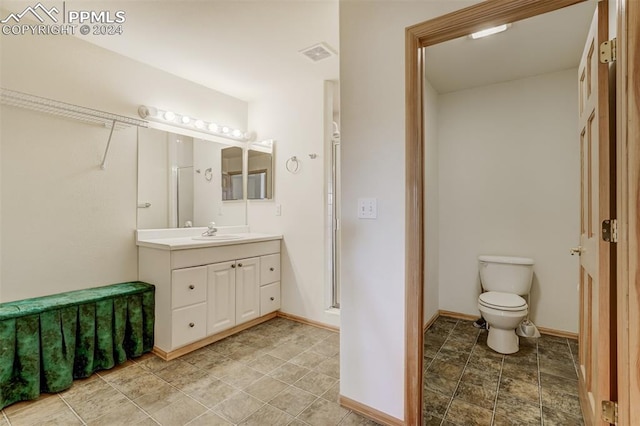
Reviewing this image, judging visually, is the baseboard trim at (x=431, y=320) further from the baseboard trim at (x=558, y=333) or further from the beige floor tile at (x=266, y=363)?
the beige floor tile at (x=266, y=363)

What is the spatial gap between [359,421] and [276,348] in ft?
3.42

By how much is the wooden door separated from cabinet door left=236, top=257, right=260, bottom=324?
7.84 feet

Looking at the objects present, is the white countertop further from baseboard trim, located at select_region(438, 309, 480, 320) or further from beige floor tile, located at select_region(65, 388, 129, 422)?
baseboard trim, located at select_region(438, 309, 480, 320)

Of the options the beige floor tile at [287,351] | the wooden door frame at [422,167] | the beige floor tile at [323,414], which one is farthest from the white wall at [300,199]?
the wooden door frame at [422,167]

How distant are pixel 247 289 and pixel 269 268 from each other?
33 centimetres

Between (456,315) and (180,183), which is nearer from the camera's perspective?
(180,183)

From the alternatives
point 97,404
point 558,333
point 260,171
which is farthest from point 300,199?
point 558,333

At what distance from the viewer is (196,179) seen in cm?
302

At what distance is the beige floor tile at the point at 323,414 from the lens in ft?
5.14

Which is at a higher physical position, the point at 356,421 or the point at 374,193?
the point at 374,193

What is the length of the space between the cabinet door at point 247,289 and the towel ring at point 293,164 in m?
0.97

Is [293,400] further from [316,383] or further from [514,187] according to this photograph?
[514,187]

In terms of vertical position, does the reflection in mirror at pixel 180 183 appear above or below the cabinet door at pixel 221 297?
above

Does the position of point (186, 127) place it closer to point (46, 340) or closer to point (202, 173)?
point (202, 173)
